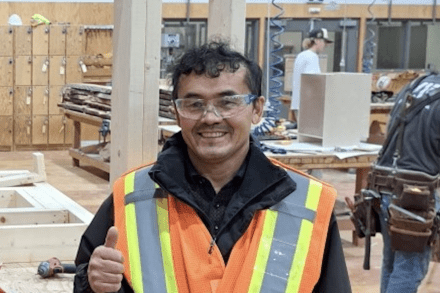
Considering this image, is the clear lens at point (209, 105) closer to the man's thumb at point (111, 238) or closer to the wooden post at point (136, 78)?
the man's thumb at point (111, 238)

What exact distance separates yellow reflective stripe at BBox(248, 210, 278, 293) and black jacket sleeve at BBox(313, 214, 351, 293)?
16 cm

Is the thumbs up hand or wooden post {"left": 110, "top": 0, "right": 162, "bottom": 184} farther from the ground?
wooden post {"left": 110, "top": 0, "right": 162, "bottom": 184}

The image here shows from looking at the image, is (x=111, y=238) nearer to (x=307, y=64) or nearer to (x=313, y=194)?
(x=313, y=194)

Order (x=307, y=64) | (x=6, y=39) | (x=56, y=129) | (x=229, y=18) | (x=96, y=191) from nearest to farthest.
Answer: (x=229, y=18), (x=96, y=191), (x=307, y=64), (x=6, y=39), (x=56, y=129)

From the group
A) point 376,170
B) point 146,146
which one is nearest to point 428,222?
point 376,170

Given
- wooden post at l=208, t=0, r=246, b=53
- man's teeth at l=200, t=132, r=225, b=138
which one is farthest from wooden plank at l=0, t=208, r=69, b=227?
man's teeth at l=200, t=132, r=225, b=138

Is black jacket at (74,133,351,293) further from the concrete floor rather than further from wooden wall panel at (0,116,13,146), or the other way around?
wooden wall panel at (0,116,13,146)

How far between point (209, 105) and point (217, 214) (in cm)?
29

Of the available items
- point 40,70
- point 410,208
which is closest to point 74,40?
point 40,70

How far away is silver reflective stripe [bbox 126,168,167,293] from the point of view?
2.52 meters

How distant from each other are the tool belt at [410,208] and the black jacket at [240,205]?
2.81 m

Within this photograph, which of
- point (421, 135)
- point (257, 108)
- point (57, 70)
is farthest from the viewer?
point (57, 70)

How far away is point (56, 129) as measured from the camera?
14250 millimetres

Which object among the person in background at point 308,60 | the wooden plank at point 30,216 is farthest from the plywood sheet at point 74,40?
the wooden plank at point 30,216
